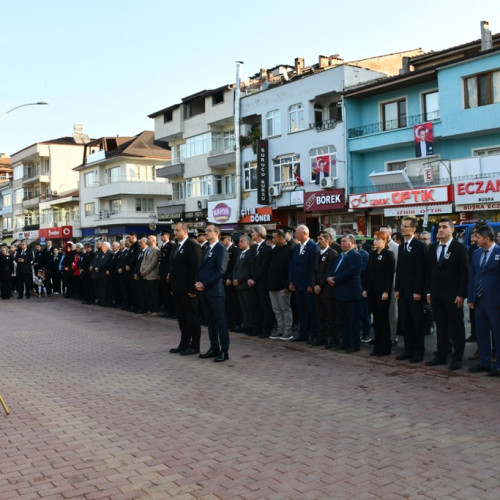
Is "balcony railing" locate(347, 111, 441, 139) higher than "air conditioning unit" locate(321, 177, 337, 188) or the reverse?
higher

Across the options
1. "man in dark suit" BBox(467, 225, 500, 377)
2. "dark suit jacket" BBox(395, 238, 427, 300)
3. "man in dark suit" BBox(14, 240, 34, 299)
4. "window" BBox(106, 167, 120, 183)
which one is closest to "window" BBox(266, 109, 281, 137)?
"man in dark suit" BBox(14, 240, 34, 299)

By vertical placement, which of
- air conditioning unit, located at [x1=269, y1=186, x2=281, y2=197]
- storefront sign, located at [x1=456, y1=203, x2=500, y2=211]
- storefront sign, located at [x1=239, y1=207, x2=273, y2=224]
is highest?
air conditioning unit, located at [x1=269, y1=186, x2=281, y2=197]

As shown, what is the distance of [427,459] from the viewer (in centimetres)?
490

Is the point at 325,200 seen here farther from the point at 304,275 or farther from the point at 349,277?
the point at 349,277

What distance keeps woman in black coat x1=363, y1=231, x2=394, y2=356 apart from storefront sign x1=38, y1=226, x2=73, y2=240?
5794 centimetres

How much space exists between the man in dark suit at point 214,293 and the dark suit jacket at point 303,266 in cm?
182

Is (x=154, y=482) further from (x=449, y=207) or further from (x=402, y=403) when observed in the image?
A: (x=449, y=207)

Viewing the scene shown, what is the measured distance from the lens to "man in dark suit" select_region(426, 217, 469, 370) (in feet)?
27.0

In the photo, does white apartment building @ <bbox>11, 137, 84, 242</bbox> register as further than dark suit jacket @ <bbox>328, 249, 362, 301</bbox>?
Yes

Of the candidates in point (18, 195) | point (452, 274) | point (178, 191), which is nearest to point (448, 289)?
point (452, 274)

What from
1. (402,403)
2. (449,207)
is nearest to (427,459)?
(402,403)

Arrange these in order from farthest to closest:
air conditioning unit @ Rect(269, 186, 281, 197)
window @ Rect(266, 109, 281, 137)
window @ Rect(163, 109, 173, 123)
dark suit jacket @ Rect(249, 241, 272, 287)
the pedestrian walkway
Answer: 1. window @ Rect(163, 109, 173, 123)
2. window @ Rect(266, 109, 281, 137)
3. air conditioning unit @ Rect(269, 186, 281, 197)
4. dark suit jacket @ Rect(249, 241, 272, 287)
5. the pedestrian walkway

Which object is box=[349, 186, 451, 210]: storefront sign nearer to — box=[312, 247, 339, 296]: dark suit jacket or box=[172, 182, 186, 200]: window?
box=[312, 247, 339, 296]: dark suit jacket

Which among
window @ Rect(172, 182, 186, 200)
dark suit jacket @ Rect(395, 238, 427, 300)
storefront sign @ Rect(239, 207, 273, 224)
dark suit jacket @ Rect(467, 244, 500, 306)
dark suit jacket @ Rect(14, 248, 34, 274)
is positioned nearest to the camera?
dark suit jacket @ Rect(467, 244, 500, 306)
